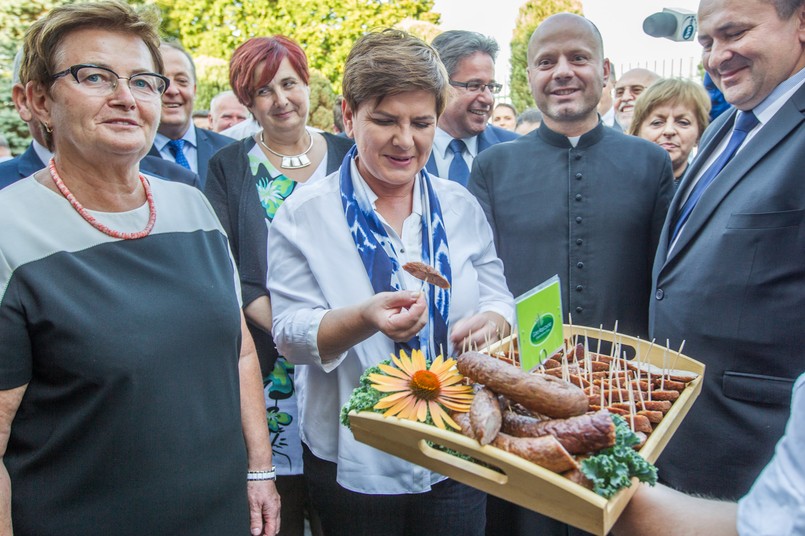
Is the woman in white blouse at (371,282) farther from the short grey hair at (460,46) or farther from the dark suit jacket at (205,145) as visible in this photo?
the dark suit jacket at (205,145)

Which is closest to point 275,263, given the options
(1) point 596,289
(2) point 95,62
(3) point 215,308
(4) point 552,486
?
(3) point 215,308

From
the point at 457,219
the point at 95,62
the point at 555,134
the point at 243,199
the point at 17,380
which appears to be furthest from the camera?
the point at 555,134

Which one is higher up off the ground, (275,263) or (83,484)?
(275,263)

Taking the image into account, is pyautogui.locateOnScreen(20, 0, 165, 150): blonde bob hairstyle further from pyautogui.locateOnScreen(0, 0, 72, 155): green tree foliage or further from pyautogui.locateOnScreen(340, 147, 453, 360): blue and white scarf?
pyautogui.locateOnScreen(0, 0, 72, 155): green tree foliage

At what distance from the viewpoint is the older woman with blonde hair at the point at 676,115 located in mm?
4016

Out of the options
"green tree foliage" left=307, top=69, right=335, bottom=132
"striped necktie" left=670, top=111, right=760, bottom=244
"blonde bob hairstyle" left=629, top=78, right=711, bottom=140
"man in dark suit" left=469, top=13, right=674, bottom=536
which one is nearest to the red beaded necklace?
"man in dark suit" left=469, top=13, right=674, bottom=536

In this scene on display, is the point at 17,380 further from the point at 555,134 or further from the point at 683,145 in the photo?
the point at 683,145

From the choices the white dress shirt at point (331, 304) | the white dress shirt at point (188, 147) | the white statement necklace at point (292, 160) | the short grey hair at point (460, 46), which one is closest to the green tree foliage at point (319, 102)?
the white dress shirt at point (188, 147)

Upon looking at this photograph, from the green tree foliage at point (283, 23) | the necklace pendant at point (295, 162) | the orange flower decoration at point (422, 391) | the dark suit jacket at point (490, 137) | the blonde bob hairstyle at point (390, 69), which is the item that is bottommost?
the orange flower decoration at point (422, 391)

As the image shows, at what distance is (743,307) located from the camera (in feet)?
7.25

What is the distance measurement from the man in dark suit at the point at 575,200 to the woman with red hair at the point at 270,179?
90cm

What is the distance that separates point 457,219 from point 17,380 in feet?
4.81

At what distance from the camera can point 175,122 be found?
13.3 ft

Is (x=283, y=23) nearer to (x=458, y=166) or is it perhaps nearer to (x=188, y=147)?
(x=188, y=147)
